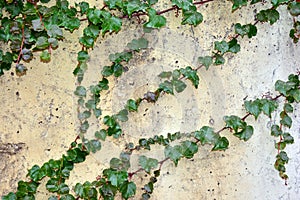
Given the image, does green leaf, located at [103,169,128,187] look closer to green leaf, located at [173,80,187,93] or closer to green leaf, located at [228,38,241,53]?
green leaf, located at [173,80,187,93]

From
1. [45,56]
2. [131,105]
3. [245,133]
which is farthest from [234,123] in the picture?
[45,56]

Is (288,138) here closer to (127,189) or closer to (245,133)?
(245,133)

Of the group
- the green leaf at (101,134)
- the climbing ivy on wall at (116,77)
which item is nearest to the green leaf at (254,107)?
the climbing ivy on wall at (116,77)

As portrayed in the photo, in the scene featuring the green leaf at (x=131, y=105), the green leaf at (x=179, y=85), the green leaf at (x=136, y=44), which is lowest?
the green leaf at (x=131, y=105)

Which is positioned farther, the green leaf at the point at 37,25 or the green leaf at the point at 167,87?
the green leaf at the point at 167,87

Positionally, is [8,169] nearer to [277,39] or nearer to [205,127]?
[205,127]

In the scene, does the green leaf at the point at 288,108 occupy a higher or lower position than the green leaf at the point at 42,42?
higher

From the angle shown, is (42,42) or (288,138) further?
(288,138)

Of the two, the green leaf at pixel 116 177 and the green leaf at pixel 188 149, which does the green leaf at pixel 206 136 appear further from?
the green leaf at pixel 116 177

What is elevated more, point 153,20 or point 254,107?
point 153,20
